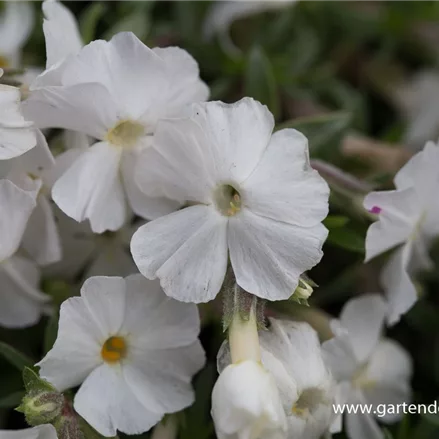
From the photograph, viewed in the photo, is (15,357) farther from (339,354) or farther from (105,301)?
(339,354)

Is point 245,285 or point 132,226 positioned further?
point 132,226

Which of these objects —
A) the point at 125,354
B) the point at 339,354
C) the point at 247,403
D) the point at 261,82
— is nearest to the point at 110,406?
the point at 125,354

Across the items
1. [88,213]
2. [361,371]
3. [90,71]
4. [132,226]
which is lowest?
[361,371]

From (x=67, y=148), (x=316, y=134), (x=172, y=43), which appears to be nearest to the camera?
(x=67, y=148)

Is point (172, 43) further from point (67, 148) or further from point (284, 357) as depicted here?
point (284, 357)

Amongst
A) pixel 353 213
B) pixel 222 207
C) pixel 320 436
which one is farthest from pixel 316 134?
pixel 320 436

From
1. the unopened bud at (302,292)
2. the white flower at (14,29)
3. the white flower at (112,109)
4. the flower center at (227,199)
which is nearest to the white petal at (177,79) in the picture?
the white flower at (112,109)

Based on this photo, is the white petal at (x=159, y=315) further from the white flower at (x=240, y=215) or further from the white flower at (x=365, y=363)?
the white flower at (x=365, y=363)

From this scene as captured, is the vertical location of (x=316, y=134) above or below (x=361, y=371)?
above

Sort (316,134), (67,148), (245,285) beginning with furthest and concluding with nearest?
(316,134), (67,148), (245,285)
